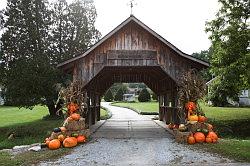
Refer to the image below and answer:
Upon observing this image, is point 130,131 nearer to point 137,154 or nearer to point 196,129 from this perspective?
point 196,129

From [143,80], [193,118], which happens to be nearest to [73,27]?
[143,80]

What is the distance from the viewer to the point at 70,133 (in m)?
14.9

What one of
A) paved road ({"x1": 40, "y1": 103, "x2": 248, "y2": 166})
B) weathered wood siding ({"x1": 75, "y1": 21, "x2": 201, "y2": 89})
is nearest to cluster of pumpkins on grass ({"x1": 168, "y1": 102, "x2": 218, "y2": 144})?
paved road ({"x1": 40, "y1": 103, "x2": 248, "y2": 166})

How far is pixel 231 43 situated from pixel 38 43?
13.6m

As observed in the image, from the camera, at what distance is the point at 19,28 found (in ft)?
84.6

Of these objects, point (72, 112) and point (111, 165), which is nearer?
point (111, 165)

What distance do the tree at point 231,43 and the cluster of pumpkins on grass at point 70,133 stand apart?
1111 centimetres

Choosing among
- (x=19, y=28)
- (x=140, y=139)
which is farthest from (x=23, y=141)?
(x=19, y=28)

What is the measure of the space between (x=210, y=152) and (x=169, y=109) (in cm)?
1052

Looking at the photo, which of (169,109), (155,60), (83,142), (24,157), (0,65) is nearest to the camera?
(24,157)

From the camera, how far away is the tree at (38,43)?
79.5 ft

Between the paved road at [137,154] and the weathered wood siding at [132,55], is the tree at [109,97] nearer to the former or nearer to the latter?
the weathered wood siding at [132,55]

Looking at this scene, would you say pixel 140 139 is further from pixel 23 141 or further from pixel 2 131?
pixel 2 131

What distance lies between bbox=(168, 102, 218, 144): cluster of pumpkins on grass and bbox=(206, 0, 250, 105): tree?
24.2ft
